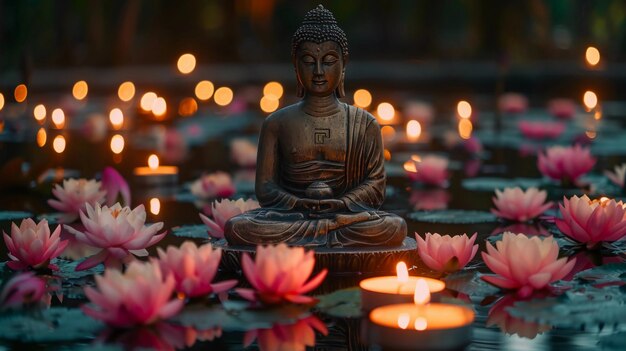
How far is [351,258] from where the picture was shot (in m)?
4.83

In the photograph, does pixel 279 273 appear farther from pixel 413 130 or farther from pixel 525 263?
pixel 413 130

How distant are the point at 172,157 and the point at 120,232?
5.67 meters

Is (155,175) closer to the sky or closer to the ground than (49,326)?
closer to the sky

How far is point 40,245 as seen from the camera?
182 inches

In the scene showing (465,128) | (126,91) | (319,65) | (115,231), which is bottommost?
(115,231)

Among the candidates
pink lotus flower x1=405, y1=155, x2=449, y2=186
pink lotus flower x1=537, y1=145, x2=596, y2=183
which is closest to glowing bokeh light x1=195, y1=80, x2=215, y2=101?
pink lotus flower x1=405, y1=155, x2=449, y2=186

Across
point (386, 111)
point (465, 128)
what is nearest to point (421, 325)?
point (386, 111)

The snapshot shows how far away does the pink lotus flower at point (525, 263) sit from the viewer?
13.8ft

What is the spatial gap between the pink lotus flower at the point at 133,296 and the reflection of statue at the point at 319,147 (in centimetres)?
133

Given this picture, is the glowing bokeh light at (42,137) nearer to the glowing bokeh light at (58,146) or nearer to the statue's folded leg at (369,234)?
the glowing bokeh light at (58,146)

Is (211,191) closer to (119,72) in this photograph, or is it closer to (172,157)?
(172,157)

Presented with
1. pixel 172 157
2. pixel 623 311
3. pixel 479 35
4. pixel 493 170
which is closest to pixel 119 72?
pixel 479 35

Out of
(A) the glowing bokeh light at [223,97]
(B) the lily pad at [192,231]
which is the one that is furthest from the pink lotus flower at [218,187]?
(A) the glowing bokeh light at [223,97]

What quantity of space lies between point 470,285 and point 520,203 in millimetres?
1593
